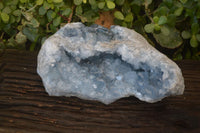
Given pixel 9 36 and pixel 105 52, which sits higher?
pixel 105 52

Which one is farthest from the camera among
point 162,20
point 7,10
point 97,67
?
point 7,10

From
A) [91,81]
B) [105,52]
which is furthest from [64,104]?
[105,52]

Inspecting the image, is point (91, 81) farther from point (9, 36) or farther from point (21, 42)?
point (9, 36)

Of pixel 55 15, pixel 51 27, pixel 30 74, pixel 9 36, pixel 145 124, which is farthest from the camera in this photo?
pixel 9 36

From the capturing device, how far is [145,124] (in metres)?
1.16

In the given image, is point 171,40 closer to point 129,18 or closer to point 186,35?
point 186,35

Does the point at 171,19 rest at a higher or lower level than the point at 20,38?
higher

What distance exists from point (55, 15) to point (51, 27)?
0.45 ft

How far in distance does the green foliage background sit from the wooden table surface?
0.39 m

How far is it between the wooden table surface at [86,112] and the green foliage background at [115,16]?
1.26 feet

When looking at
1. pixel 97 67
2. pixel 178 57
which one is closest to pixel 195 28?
pixel 178 57

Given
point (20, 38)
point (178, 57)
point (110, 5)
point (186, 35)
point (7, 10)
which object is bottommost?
point (178, 57)

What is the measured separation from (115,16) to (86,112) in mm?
712

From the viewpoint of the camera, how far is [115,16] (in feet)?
4.99
